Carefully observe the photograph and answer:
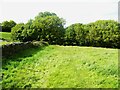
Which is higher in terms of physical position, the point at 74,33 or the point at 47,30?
the point at 47,30

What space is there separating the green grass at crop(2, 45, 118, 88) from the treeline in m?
49.7

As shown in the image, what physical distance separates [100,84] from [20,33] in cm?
6790

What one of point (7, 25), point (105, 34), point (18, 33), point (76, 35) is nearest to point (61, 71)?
point (105, 34)

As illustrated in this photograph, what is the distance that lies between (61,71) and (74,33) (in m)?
60.4

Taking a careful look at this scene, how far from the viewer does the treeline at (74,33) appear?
76.9 meters

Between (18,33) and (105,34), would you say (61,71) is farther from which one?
(18,33)

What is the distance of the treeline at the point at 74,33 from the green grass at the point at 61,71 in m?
49.7

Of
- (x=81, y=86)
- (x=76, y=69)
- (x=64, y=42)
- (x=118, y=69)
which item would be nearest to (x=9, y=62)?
(x=76, y=69)

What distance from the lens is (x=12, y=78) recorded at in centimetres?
2020

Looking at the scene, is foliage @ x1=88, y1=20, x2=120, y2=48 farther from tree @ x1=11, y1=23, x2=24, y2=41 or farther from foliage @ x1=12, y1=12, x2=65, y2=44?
tree @ x1=11, y1=23, x2=24, y2=41

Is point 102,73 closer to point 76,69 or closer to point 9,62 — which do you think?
point 76,69

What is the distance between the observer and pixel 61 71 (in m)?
22.4

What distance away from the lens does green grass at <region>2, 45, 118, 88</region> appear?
63.5 feet

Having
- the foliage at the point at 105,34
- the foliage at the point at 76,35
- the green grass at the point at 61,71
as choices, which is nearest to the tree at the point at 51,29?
the foliage at the point at 76,35
